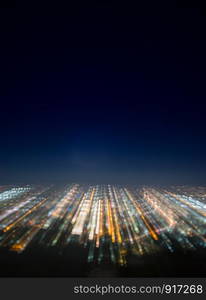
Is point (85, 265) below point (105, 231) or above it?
below

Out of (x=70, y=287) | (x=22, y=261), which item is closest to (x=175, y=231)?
(x=70, y=287)

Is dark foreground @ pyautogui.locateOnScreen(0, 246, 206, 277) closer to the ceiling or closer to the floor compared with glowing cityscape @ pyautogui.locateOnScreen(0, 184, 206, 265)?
closer to the floor

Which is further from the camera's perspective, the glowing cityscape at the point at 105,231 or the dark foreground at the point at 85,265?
the glowing cityscape at the point at 105,231

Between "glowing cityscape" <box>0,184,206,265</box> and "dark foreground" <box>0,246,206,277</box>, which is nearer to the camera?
"dark foreground" <box>0,246,206,277</box>

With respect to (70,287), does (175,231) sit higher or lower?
higher

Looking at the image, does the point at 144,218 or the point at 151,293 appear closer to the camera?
the point at 151,293

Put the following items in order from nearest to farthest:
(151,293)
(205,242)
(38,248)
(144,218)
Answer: (151,293) < (38,248) < (205,242) < (144,218)

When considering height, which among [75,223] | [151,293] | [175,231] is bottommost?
[151,293]

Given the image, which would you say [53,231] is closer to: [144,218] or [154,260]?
[154,260]

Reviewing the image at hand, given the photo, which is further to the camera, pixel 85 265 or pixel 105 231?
pixel 105 231

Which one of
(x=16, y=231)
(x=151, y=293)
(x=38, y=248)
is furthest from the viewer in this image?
(x=16, y=231)

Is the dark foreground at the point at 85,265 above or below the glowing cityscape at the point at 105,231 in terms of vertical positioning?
below
